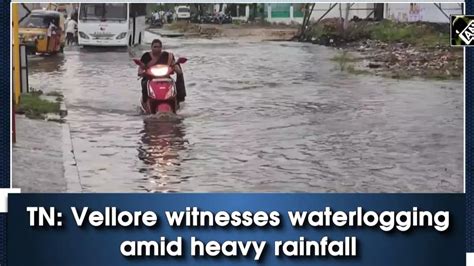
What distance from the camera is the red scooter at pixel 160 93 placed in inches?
210

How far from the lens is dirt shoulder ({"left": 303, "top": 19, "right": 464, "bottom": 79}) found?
208 inches

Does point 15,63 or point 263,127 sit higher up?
point 15,63

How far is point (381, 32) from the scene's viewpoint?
211 inches

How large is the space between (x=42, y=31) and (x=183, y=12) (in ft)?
2.66

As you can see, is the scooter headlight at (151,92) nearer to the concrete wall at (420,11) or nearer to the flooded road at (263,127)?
the flooded road at (263,127)

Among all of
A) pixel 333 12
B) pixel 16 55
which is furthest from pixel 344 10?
pixel 16 55

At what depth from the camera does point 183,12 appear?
5289 mm

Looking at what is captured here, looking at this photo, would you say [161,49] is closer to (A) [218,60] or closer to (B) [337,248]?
(A) [218,60]

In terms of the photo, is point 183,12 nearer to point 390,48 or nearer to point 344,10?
point 344,10

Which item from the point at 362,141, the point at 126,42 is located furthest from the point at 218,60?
the point at 362,141

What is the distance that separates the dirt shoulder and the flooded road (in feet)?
0.23

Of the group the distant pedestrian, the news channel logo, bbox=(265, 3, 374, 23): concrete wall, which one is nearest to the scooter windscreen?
the distant pedestrian

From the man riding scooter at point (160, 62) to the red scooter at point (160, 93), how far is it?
0.06 ft

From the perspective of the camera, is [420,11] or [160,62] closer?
A: [420,11]
